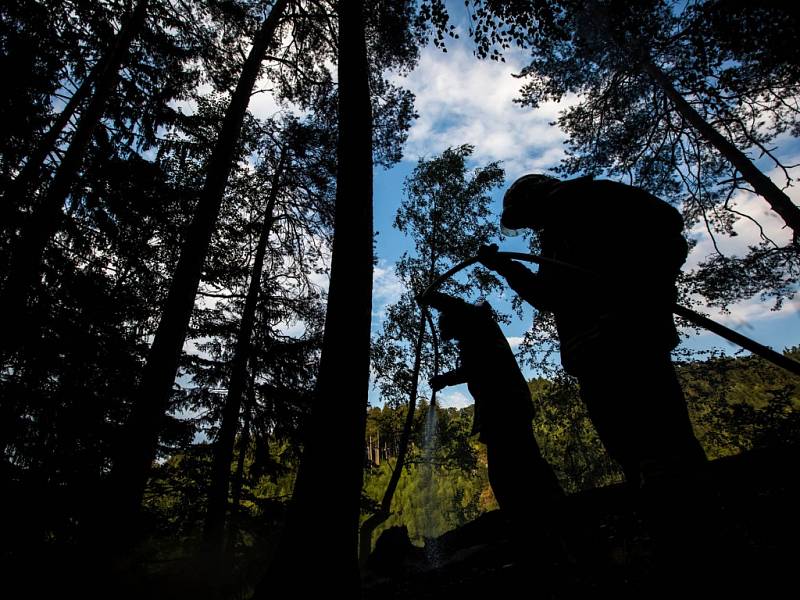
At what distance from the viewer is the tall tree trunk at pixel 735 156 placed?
874cm

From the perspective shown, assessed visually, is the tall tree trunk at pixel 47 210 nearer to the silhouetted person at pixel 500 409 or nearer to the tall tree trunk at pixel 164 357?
the tall tree trunk at pixel 164 357

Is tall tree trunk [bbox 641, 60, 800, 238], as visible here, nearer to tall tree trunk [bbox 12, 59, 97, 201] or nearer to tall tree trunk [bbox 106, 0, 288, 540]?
tall tree trunk [bbox 106, 0, 288, 540]

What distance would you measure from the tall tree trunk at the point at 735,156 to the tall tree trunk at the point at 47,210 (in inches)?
509

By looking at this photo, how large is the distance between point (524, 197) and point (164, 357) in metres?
5.24

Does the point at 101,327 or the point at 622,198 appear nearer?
the point at 622,198

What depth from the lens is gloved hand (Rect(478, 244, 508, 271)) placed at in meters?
2.54

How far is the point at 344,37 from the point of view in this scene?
483 centimetres

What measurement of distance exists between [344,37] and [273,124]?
7.72m

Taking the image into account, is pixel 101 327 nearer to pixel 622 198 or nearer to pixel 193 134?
pixel 193 134

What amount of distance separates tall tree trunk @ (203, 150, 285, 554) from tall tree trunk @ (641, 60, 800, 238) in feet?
40.2

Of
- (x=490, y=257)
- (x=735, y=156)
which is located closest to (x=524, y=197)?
(x=490, y=257)

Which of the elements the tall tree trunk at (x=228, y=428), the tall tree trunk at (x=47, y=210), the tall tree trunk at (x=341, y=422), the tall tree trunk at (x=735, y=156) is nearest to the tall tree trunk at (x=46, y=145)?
the tall tree trunk at (x=47, y=210)

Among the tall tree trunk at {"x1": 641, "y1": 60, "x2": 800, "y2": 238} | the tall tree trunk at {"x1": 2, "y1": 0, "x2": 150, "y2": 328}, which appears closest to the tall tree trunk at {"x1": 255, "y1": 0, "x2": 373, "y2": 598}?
the tall tree trunk at {"x1": 2, "y1": 0, "x2": 150, "y2": 328}

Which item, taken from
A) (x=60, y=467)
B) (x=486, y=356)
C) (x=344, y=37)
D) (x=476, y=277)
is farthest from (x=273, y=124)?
(x=486, y=356)
